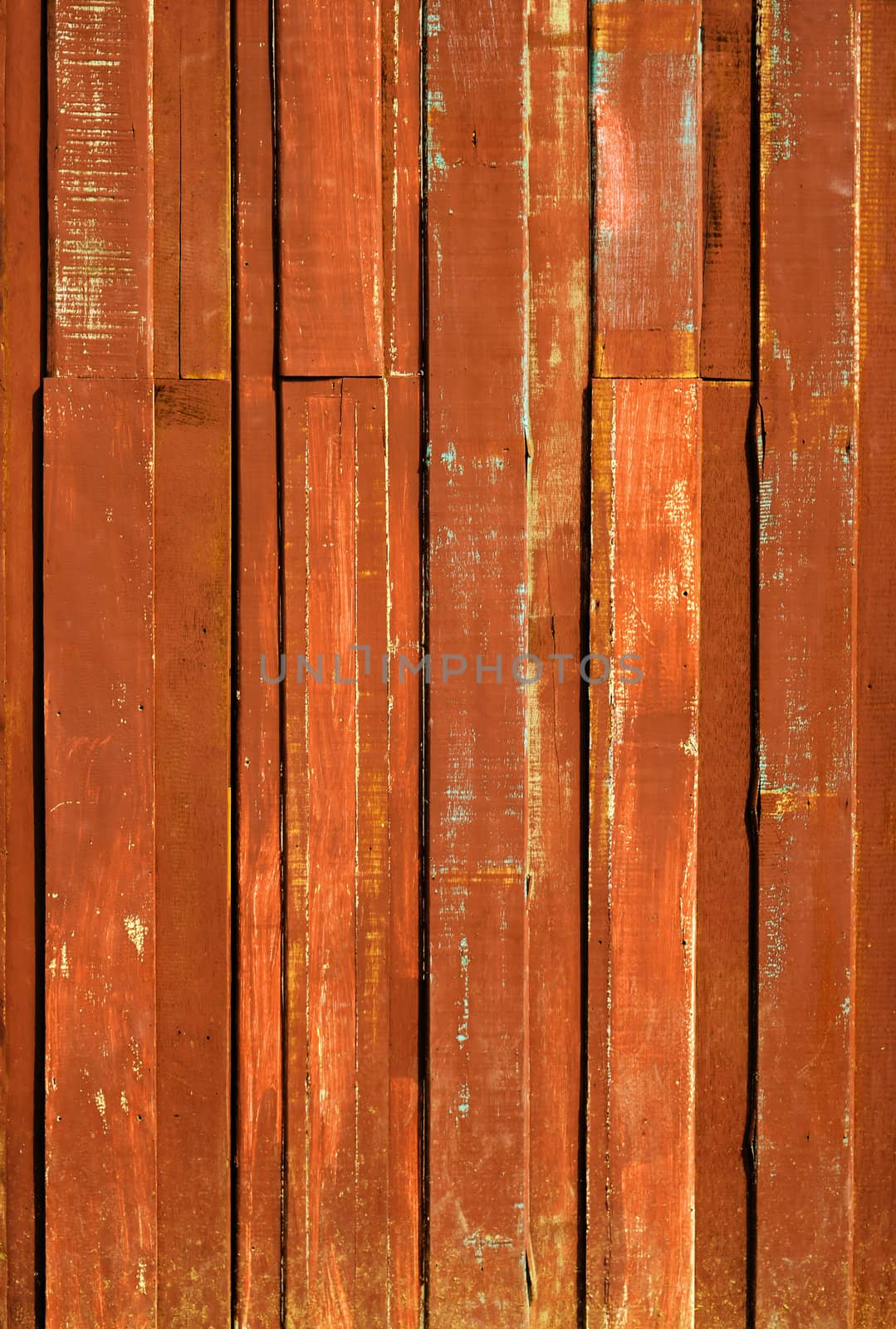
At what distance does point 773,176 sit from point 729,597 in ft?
2.66

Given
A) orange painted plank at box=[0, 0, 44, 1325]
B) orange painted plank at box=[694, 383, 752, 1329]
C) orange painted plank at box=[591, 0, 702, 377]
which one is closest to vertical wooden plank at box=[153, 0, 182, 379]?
orange painted plank at box=[0, 0, 44, 1325]

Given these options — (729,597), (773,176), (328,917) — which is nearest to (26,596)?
(328,917)

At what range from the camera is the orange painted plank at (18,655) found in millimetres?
1771

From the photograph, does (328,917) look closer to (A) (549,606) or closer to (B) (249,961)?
(B) (249,961)

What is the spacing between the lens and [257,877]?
1766 millimetres

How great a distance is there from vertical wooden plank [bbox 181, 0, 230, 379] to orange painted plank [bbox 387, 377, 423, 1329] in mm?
374

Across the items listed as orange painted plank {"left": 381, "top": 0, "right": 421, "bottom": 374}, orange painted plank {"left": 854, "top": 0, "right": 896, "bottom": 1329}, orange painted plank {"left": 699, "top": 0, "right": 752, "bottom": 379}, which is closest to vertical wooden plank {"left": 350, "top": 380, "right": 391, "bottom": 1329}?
orange painted plank {"left": 381, "top": 0, "right": 421, "bottom": 374}

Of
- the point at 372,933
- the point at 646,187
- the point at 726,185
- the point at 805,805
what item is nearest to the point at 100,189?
the point at 646,187

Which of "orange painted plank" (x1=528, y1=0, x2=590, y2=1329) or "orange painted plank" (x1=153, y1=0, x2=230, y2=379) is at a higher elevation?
"orange painted plank" (x1=153, y1=0, x2=230, y2=379)

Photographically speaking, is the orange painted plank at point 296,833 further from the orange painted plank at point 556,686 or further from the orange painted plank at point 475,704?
the orange painted plank at point 556,686

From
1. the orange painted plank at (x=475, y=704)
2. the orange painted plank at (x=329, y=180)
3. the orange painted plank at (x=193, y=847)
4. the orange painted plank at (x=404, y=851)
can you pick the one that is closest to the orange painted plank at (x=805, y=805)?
the orange painted plank at (x=475, y=704)

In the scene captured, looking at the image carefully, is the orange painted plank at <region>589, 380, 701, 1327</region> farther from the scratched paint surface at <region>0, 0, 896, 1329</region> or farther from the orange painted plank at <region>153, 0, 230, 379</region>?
the orange painted plank at <region>153, 0, 230, 379</region>

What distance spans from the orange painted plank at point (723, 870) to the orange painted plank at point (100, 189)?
44.9 inches

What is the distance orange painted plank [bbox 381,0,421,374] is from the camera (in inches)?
68.7
